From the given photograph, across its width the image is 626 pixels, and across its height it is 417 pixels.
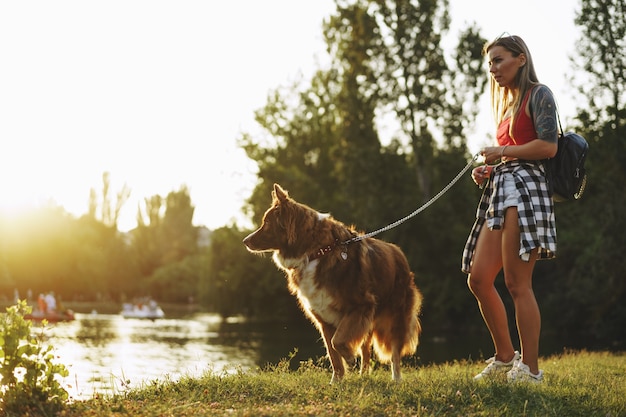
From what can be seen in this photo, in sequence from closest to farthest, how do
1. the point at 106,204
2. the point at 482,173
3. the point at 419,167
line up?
the point at 482,173 → the point at 419,167 → the point at 106,204

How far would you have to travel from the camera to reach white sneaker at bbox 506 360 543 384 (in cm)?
567

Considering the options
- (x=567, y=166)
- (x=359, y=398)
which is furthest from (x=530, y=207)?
(x=359, y=398)

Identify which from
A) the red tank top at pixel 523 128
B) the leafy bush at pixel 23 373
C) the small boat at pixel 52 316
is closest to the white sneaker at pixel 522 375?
the red tank top at pixel 523 128

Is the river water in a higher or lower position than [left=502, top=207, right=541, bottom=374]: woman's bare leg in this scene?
lower

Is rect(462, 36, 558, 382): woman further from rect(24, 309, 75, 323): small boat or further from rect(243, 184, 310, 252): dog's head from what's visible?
rect(24, 309, 75, 323): small boat

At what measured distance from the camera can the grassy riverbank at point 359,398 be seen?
16.3ft

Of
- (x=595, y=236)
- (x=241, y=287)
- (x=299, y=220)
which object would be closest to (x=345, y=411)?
(x=299, y=220)

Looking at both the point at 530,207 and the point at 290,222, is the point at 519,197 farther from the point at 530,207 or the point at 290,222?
the point at 290,222

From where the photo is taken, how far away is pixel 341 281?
6.86 metres

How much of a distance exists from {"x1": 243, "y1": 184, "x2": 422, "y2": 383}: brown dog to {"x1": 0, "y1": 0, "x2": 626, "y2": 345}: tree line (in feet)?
68.2

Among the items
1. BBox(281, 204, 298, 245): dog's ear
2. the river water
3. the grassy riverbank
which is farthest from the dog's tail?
the river water

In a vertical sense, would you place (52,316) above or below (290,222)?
below

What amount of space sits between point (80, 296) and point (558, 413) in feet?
209

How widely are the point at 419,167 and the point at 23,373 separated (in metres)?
29.0
